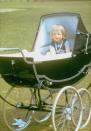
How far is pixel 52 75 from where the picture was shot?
466 centimetres

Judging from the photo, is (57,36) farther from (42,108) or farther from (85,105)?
(42,108)

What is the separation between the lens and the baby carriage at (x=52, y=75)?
177 inches

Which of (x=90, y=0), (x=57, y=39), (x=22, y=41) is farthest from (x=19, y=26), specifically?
(x=90, y=0)

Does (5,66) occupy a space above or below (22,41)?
above

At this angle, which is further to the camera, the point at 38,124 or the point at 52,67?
the point at 38,124

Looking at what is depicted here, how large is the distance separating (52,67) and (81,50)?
1.38 feet

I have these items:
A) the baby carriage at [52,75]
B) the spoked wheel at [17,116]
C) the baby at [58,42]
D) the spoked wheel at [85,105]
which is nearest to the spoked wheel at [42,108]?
the baby carriage at [52,75]

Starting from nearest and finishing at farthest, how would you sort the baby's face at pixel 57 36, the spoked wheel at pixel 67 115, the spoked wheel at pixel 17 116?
the spoked wheel at pixel 67 115, the spoked wheel at pixel 17 116, the baby's face at pixel 57 36

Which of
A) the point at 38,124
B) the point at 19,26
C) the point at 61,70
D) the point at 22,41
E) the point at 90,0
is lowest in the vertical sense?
the point at 90,0

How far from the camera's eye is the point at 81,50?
485cm

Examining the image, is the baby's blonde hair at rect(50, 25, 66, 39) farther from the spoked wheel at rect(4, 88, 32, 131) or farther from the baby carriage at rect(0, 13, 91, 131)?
the spoked wheel at rect(4, 88, 32, 131)

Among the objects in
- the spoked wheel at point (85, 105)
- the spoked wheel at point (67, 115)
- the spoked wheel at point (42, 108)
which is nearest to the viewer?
the spoked wheel at point (67, 115)

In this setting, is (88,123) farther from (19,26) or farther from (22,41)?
(19,26)

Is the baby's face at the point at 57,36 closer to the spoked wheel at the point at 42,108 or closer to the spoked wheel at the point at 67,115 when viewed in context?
the spoked wheel at the point at 42,108
